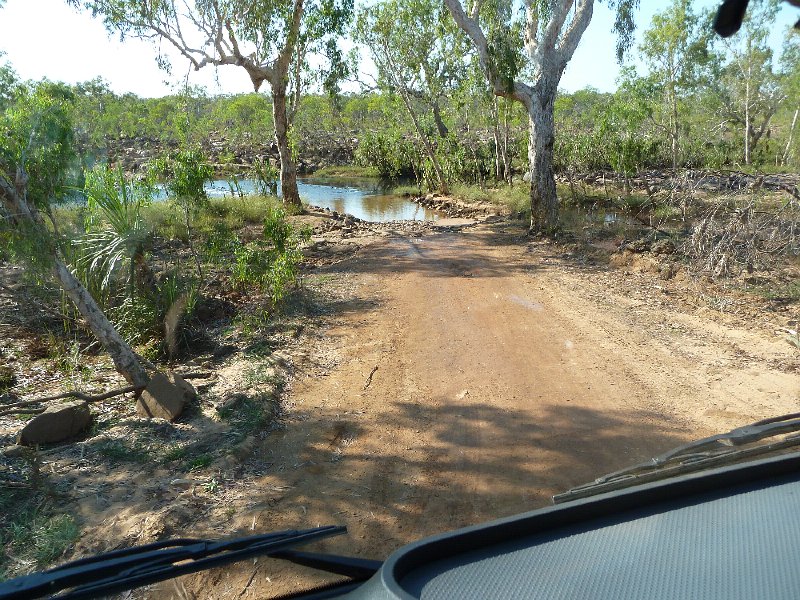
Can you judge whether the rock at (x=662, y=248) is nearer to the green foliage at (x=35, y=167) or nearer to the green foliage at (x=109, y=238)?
the green foliage at (x=109, y=238)

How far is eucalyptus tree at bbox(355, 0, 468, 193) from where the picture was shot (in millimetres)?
19406

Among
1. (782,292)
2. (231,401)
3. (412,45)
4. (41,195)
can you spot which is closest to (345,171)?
(412,45)

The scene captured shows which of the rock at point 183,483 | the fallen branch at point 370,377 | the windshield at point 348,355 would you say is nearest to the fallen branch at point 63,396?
the windshield at point 348,355

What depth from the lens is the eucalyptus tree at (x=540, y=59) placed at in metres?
11.9

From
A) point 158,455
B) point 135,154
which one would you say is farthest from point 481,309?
point 135,154

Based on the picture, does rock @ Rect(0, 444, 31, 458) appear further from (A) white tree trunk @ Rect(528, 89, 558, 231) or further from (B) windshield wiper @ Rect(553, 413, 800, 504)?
(A) white tree trunk @ Rect(528, 89, 558, 231)

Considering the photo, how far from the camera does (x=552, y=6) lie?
12531 mm

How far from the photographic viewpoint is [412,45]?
20.1 meters

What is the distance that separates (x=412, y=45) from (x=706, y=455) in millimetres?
19663

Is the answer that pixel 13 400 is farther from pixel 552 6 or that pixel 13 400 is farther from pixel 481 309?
pixel 552 6

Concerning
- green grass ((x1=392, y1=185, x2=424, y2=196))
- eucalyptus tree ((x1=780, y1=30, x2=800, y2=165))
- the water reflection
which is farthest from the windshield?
eucalyptus tree ((x1=780, y1=30, x2=800, y2=165))

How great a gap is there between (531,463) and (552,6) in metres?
10.7

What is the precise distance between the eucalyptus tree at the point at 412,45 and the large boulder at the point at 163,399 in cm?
1582

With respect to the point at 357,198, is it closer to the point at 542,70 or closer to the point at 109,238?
the point at 542,70
